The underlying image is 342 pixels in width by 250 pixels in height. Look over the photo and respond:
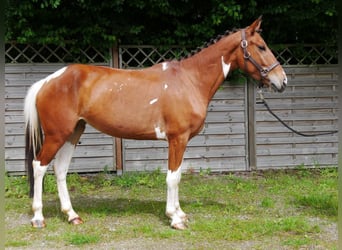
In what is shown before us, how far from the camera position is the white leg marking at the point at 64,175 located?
14.5ft

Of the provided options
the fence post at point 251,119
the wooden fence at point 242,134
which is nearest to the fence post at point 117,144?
the wooden fence at point 242,134

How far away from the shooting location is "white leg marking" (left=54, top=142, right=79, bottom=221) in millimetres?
4434

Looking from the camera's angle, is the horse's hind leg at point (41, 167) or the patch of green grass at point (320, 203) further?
the patch of green grass at point (320, 203)

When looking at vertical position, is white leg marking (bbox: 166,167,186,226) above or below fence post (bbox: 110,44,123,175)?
below

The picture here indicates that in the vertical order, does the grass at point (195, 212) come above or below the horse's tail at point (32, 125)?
below

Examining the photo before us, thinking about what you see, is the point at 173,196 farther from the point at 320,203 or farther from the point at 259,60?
the point at 320,203

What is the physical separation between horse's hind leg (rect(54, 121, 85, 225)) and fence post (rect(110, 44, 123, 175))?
1.99 metres

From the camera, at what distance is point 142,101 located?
4258mm

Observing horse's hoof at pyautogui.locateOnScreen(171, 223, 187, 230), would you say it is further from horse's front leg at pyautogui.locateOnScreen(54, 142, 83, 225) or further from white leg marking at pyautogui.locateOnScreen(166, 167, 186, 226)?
horse's front leg at pyautogui.locateOnScreen(54, 142, 83, 225)

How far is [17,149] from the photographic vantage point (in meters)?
6.34

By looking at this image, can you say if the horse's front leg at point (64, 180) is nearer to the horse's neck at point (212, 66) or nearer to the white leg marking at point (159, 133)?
the white leg marking at point (159, 133)

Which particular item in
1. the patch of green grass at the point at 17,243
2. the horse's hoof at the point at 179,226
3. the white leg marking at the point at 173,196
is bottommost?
the patch of green grass at the point at 17,243

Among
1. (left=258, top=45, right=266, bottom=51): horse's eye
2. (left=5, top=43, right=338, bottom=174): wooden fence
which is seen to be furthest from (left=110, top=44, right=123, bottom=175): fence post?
(left=258, top=45, right=266, bottom=51): horse's eye

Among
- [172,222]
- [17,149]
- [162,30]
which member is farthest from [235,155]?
[17,149]
